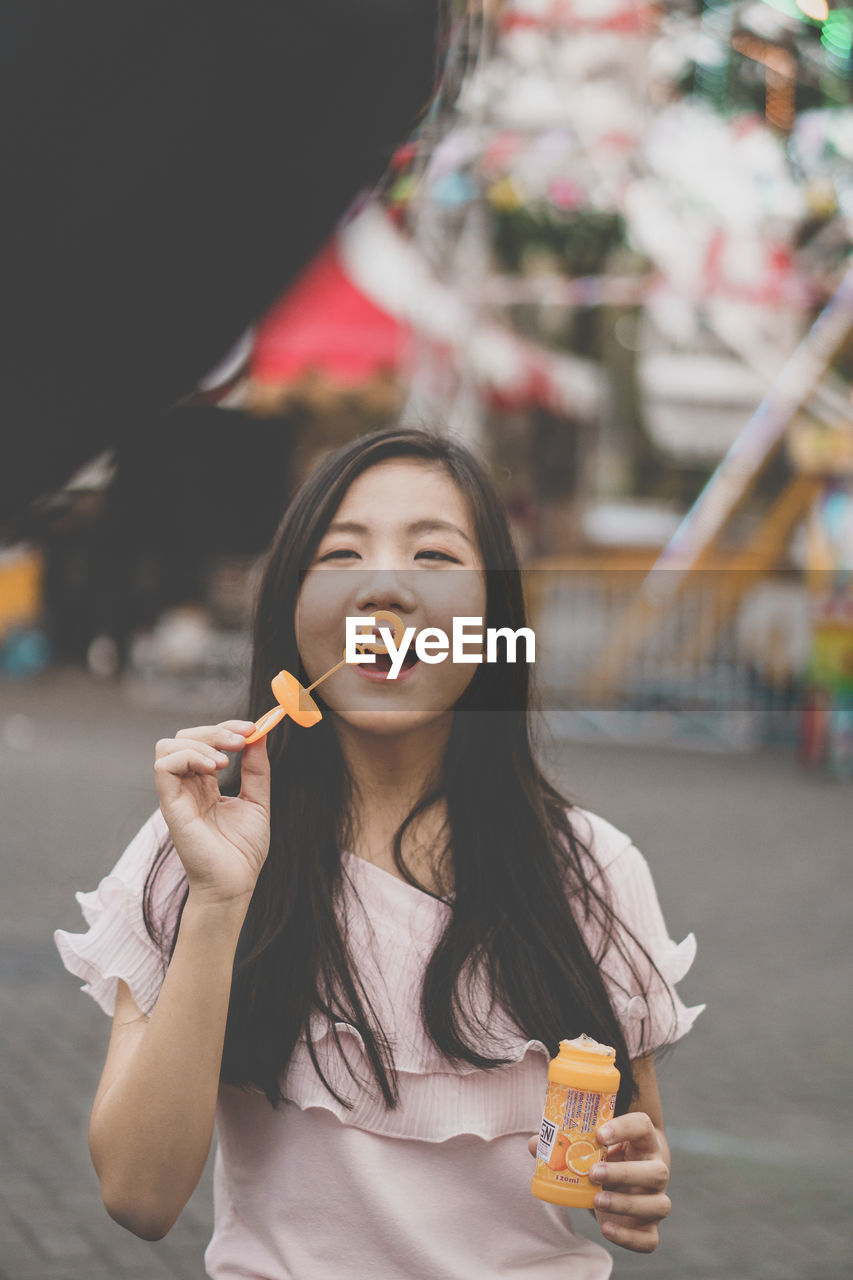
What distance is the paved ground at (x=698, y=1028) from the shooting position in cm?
326

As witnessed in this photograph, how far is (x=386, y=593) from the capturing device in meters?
1.30

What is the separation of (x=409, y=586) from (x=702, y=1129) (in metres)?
3.02

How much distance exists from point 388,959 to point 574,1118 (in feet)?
0.88

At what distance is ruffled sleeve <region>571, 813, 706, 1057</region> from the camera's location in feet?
4.77

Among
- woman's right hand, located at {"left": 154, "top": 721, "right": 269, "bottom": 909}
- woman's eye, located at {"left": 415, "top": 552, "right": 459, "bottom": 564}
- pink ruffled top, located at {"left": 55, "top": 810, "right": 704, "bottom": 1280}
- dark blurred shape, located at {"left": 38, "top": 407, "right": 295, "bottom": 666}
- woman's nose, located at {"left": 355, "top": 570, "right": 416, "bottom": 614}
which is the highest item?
dark blurred shape, located at {"left": 38, "top": 407, "right": 295, "bottom": 666}

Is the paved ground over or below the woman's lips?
below

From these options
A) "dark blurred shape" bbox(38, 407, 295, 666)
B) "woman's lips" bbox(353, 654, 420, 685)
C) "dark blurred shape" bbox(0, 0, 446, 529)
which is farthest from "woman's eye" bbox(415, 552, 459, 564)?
"dark blurred shape" bbox(38, 407, 295, 666)

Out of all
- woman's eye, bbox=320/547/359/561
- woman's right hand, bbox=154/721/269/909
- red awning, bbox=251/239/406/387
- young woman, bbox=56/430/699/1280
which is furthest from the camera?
red awning, bbox=251/239/406/387

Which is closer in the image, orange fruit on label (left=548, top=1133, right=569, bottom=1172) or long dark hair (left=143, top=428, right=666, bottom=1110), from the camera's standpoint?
orange fruit on label (left=548, top=1133, right=569, bottom=1172)

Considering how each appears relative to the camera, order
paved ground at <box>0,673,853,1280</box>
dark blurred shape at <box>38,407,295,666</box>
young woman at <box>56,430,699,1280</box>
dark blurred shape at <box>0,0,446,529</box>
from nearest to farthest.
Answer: dark blurred shape at <box>0,0,446,529</box> < young woman at <box>56,430,699,1280</box> < paved ground at <box>0,673,853,1280</box> < dark blurred shape at <box>38,407,295,666</box>

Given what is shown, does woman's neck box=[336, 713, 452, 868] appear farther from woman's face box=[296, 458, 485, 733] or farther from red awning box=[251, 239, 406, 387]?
red awning box=[251, 239, 406, 387]

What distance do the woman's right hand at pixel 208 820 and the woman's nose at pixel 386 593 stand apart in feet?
0.53

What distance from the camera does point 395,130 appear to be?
0.61 meters

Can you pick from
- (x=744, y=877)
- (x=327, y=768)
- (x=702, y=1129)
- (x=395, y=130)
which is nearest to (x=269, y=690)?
(x=327, y=768)
